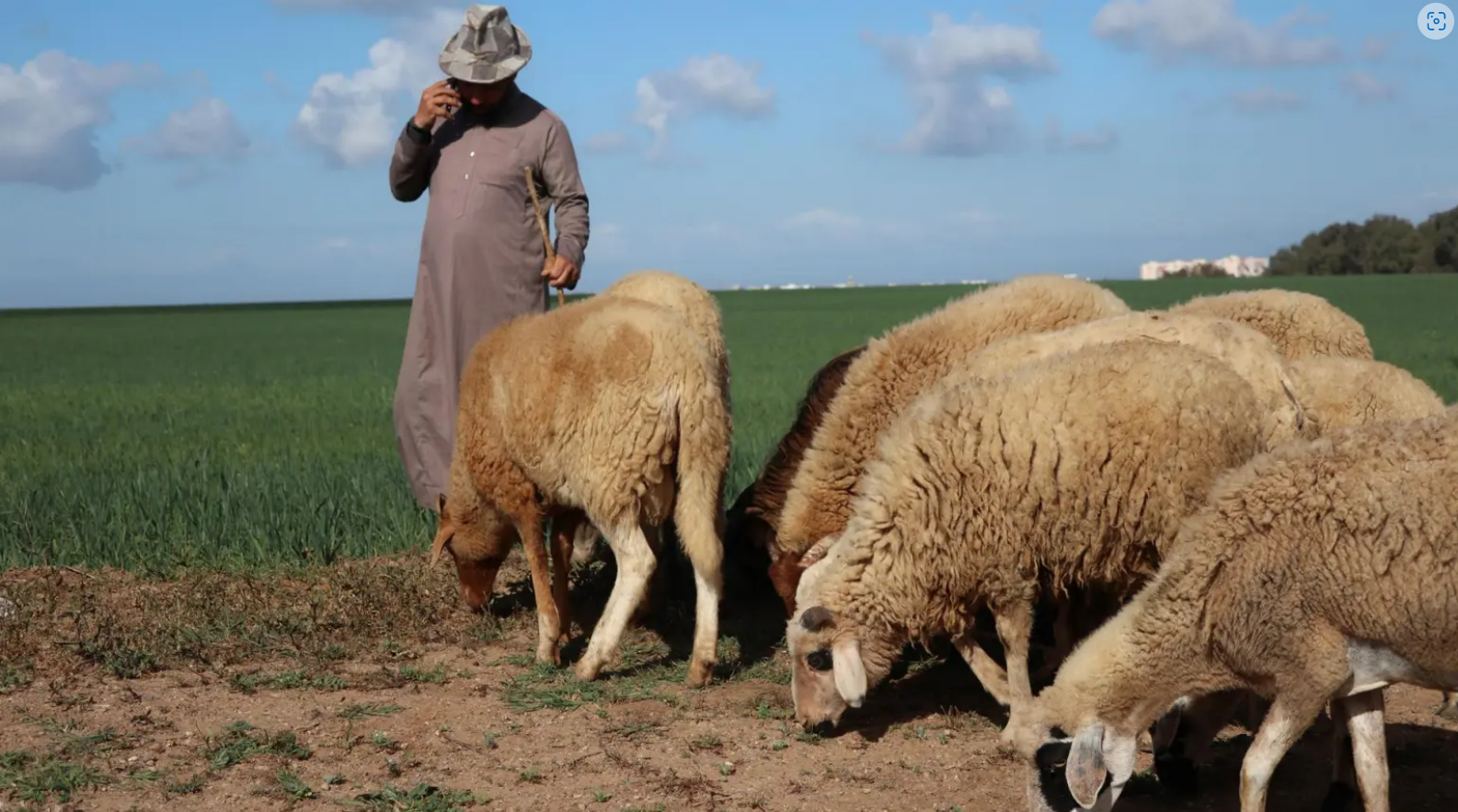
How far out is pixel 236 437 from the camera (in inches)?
533

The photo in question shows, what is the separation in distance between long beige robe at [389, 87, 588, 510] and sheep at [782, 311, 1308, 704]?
2.47m

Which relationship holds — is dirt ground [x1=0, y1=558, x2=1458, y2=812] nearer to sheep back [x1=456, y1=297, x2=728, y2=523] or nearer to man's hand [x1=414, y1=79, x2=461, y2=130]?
sheep back [x1=456, y1=297, x2=728, y2=523]

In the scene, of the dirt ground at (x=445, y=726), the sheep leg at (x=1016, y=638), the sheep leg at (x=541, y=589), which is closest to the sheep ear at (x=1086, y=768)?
the dirt ground at (x=445, y=726)

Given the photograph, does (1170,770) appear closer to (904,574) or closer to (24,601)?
(904,574)

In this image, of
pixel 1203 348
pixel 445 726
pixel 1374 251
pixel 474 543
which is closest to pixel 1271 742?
pixel 1203 348

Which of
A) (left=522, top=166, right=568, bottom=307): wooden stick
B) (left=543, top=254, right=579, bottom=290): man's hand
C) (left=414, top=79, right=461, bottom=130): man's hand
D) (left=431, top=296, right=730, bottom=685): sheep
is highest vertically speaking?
(left=414, top=79, right=461, bottom=130): man's hand

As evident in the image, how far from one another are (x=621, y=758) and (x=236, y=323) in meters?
46.7

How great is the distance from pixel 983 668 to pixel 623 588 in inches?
67.1

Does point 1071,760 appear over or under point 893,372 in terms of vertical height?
under

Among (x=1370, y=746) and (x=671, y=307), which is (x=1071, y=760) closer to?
(x=1370, y=746)

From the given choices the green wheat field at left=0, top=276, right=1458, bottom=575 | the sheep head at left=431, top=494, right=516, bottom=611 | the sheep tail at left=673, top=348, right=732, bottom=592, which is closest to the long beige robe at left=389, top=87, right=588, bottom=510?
the sheep head at left=431, top=494, right=516, bottom=611

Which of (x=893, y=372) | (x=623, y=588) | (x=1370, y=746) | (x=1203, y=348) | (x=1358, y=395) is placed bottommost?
(x=1370, y=746)

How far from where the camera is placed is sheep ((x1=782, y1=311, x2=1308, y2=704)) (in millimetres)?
5586

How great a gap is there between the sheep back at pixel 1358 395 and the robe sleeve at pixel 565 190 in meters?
3.88
